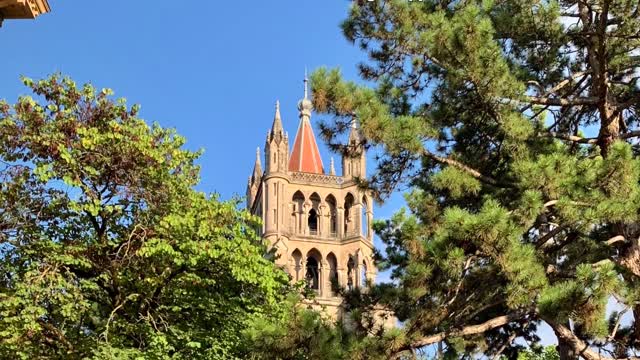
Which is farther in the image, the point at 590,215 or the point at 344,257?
the point at 344,257

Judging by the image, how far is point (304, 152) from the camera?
2153 inches

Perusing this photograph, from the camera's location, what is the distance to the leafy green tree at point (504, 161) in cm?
834

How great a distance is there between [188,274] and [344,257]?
119 feet

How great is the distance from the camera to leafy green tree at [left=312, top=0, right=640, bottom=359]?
27.3 ft

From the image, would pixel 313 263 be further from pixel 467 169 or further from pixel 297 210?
pixel 467 169

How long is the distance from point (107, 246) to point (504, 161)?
7.14 metres

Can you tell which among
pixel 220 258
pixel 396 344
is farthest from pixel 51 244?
pixel 396 344

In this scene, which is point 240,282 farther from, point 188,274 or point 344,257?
point 344,257

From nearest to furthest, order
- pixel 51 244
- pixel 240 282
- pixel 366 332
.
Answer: pixel 366 332 < pixel 51 244 < pixel 240 282

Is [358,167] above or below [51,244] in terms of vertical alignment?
above

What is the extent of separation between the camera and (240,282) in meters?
15.6

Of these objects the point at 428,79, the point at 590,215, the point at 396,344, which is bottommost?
the point at 396,344

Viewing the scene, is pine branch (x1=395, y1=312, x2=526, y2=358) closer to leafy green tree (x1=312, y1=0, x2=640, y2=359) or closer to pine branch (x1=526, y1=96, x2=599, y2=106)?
leafy green tree (x1=312, y1=0, x2=640, y2=359)

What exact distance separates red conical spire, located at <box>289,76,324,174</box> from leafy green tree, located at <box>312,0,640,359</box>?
41707mm
